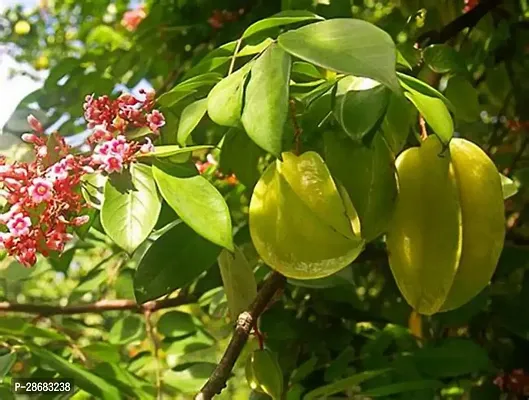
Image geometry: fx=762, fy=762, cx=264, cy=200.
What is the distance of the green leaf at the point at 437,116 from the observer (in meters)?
0.54

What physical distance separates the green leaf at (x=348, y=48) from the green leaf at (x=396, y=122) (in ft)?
0.31

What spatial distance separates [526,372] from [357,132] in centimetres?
60

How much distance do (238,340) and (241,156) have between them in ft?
0.73

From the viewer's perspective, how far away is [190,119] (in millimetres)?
603

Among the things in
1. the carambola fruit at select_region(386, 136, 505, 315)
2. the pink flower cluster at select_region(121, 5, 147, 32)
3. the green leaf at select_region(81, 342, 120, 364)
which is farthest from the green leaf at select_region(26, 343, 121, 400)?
the pink flower cluster at select_region(121, 5, 147, 32)

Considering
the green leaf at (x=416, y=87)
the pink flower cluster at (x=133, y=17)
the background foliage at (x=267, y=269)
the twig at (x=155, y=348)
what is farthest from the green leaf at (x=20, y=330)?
the pink flower cluster at (x=133, y=17)

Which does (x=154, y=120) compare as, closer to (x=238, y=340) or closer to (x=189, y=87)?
(x=189, y=87)

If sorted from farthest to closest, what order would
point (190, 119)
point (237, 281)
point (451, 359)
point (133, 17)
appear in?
point (133, 17)
point (451, 359)
point (237, 281)
point (190, 119)

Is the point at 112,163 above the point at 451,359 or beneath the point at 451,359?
above

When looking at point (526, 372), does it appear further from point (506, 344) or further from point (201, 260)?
point (201, 260)

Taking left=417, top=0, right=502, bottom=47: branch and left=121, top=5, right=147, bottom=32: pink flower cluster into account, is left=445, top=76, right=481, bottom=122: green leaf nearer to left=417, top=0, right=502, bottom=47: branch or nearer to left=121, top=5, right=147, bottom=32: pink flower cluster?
left=417, top=0, right=502, bottom=47: branch

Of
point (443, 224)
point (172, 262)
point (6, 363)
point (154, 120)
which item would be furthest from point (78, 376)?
point (443, 224)

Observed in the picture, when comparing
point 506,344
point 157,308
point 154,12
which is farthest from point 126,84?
point 506,344

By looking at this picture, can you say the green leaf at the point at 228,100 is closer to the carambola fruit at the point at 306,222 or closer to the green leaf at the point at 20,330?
the carambola fruit at the point at 306,222
